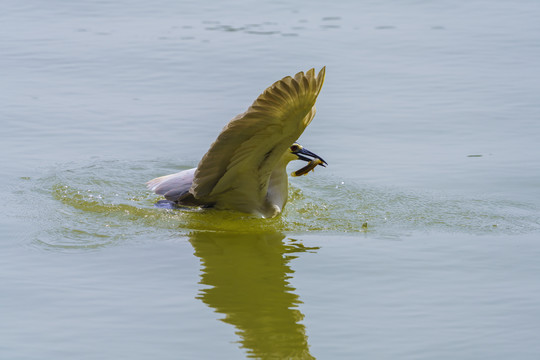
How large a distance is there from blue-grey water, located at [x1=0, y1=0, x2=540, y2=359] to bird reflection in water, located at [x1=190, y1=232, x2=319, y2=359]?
0.06ft

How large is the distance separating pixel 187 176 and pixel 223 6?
6.66 m

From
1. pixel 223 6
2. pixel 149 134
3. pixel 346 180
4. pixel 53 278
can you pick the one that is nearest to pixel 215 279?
pixel 53 278

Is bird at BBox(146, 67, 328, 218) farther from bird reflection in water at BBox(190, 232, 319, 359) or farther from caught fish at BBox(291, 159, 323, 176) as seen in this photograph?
bird reflection in water at BBox(190, 232, 319, 359)

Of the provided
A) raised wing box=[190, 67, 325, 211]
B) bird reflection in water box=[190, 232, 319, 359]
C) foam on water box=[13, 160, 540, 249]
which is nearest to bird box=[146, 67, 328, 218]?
raised wing box=[190, 67, 325, 211]

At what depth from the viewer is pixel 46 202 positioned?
8.17m

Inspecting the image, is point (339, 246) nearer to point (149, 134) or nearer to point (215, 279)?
point (215, 279)

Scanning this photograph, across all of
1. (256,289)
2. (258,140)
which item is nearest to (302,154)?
(258,140)

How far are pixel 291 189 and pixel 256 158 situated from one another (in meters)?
1.40

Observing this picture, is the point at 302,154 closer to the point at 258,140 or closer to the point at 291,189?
the point at 291,189

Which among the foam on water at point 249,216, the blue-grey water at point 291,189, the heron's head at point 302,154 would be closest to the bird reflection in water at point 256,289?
the blue-grey water at point 291,189

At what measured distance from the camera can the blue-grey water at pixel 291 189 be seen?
5781mm

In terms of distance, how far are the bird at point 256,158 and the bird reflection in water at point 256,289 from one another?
41 cm

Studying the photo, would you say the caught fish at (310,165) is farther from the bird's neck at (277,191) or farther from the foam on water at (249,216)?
the foam on water at (249,216)

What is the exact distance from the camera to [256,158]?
7.44m
